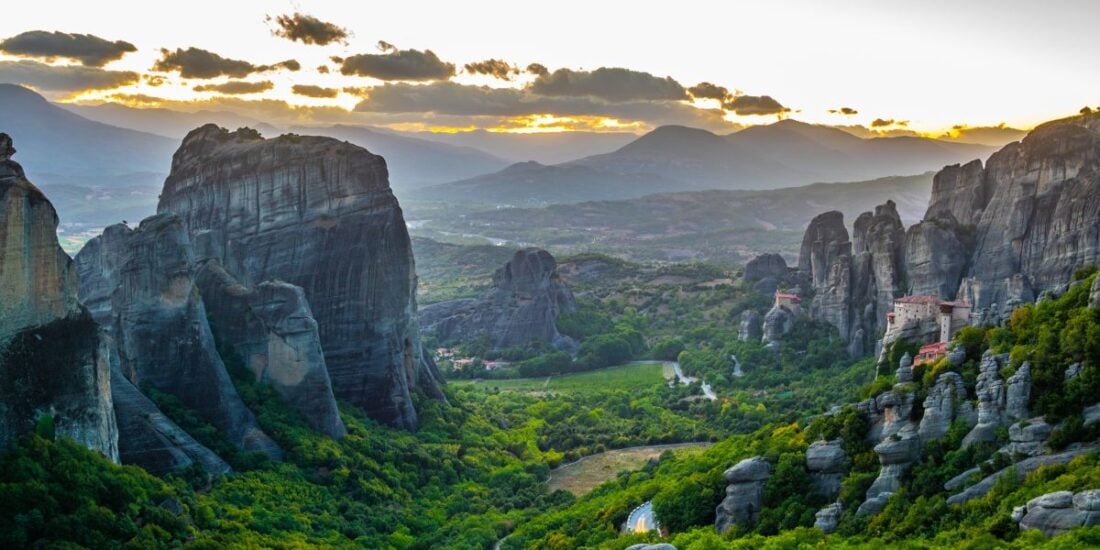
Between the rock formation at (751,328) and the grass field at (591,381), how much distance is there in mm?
8242

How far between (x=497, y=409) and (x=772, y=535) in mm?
53658

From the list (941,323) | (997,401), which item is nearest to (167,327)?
(941,323)

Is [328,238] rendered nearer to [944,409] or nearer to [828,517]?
[828,517]

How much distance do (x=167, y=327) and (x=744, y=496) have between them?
93.4 ft

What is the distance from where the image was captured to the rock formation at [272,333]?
60.8m

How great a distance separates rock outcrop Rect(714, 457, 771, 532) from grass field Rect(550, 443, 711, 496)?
26.0m

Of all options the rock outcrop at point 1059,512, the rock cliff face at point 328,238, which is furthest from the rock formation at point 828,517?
the rock cliff face at point 328,238

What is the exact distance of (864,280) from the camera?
319 ft

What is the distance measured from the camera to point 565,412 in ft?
305

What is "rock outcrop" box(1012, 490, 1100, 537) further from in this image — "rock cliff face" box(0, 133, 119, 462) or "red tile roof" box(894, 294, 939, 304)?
"red tile roof" box(894, 294, 939, 304)

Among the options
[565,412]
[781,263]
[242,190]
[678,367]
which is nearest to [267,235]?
[242,190]

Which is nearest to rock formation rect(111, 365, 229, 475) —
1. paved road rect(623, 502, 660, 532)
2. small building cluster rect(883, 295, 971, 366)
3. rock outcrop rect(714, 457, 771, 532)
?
paved road rect(623, 502, 660, 532)

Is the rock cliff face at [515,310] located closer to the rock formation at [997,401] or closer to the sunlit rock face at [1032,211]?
the sunlit rock face at [1032,211]

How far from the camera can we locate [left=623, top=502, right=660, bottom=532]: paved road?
1938 inches
